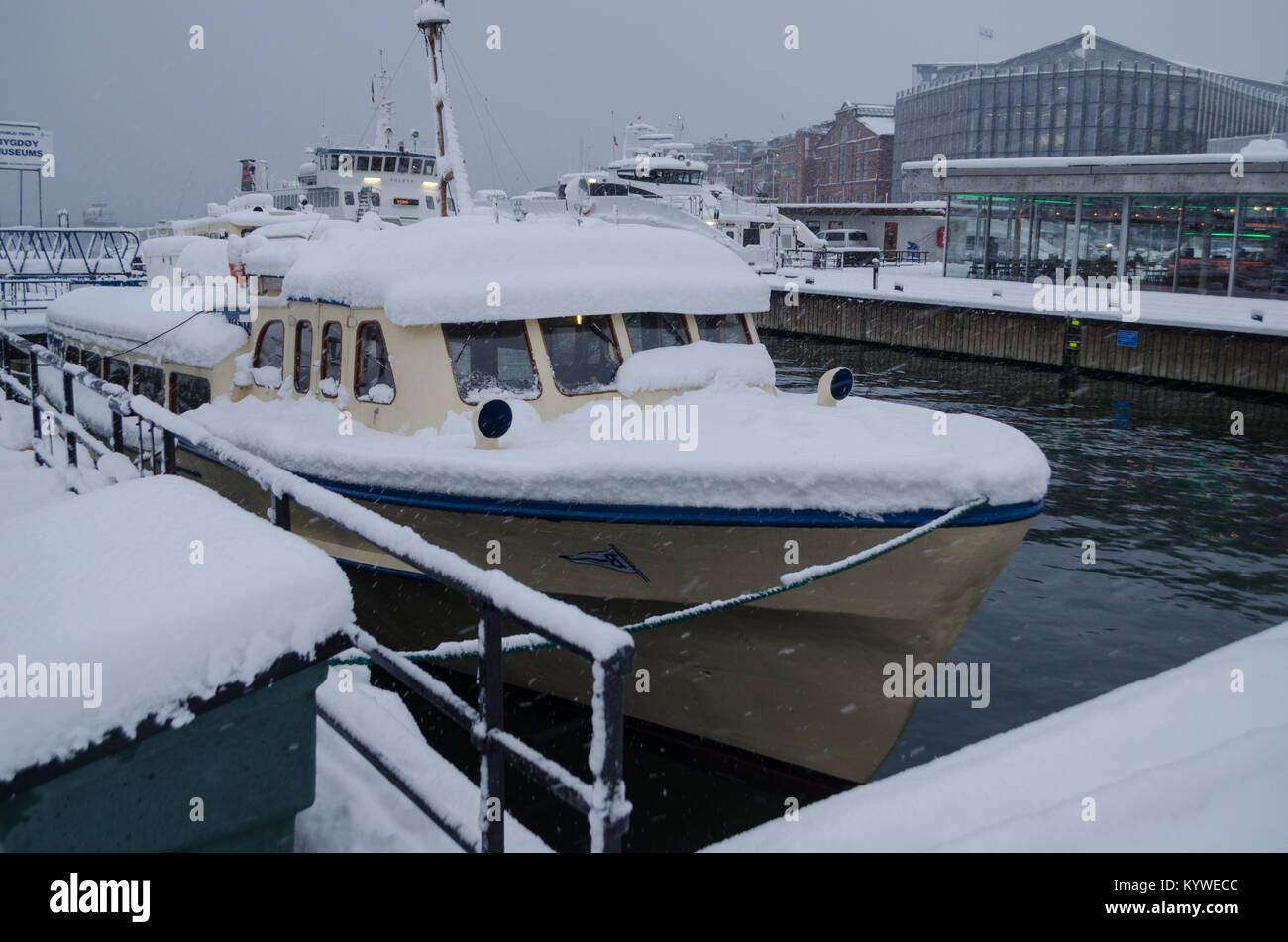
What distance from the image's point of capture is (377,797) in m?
3.35

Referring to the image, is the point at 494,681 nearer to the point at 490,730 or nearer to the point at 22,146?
the point at 490,730

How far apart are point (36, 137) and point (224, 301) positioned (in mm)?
32991

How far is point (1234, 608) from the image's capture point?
11148 mm

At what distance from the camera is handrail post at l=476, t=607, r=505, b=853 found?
2490mm

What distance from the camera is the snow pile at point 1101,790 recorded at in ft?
10.3

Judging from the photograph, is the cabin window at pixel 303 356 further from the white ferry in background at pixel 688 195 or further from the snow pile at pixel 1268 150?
the white ferry in background at pixel 688 195

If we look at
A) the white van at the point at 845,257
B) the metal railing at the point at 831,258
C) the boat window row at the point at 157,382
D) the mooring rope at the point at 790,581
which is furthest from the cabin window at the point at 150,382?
the white van at the point at 845,257

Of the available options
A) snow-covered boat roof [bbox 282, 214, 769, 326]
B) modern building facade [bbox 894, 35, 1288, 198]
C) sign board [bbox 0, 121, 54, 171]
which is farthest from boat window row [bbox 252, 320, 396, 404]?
modern building facade [bbox 894, 35, 1288, 198]

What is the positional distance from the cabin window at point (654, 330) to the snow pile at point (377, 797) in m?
5.07

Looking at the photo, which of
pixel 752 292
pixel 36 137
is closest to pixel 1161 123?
pixel 36 137

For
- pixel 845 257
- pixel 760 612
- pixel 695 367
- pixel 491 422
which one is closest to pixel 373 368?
pixel 491 422

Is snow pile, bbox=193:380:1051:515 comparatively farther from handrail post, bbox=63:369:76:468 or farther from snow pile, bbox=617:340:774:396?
handrail post, bbox=63:369:76:468

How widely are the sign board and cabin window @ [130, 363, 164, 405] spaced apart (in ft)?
97.8
